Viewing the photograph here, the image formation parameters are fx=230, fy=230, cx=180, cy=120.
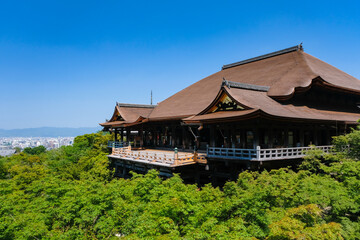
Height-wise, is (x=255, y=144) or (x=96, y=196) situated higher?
(x=255, y=144)

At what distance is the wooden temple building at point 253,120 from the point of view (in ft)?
50.0


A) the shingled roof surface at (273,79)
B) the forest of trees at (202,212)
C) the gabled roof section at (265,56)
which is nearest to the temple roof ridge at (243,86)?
the shingled roof surface at (273,79)

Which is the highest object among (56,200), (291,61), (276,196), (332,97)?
(291,61)

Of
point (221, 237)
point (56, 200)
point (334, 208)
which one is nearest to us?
point (221, 237)

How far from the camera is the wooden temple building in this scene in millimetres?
15250

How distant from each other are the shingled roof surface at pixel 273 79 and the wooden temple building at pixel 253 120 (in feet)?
0.31

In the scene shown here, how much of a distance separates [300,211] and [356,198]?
2.76m

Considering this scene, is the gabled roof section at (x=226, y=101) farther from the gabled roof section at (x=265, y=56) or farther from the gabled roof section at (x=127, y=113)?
the gabled roof section at (x=127, y=113)

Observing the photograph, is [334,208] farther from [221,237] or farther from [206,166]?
[206,166]

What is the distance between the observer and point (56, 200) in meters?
11.5

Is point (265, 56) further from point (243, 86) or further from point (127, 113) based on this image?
point (127, 113)

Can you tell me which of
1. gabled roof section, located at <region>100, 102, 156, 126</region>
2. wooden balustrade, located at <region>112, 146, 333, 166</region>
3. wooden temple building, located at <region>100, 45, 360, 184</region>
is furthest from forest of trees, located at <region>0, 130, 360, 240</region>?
gabled roof section, located at <region>100, 102, 156, 126</region>

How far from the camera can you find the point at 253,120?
14.7 metres

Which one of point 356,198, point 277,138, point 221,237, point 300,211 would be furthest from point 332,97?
point 221,237
